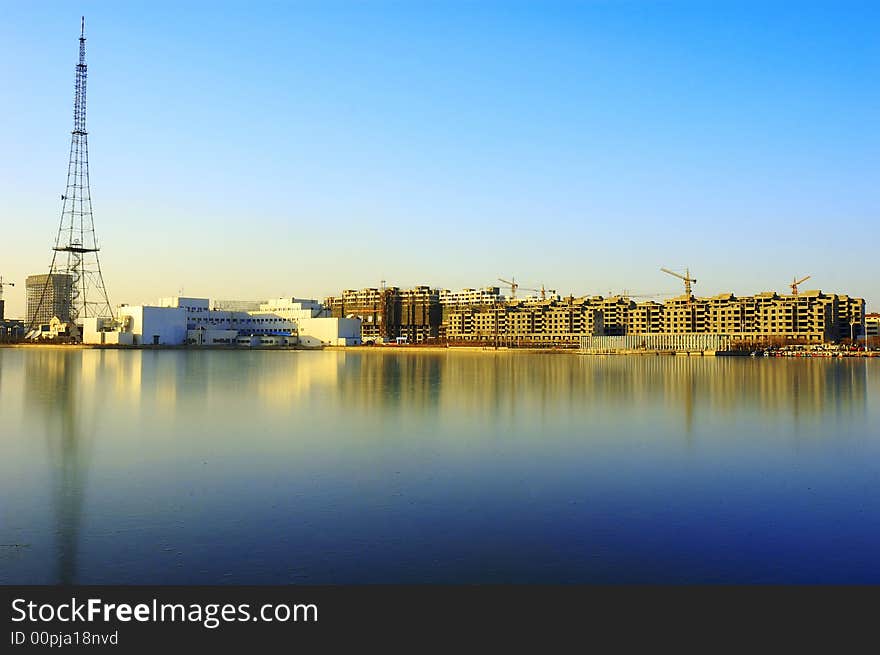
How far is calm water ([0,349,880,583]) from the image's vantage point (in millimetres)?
6207

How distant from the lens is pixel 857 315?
90.1 metres

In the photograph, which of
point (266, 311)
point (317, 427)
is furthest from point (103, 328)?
Answer: point (317, 427)

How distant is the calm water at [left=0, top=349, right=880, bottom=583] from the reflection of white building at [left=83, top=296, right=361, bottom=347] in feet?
212

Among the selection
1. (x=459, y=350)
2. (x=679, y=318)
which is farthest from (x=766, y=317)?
(x=459, y=350)

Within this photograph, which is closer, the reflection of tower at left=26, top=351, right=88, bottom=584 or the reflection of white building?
the reflection of tower at left=26, top=351, right=88, bottom=584

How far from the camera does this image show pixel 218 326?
302 ft

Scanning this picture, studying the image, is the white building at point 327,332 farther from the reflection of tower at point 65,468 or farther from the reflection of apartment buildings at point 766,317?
the reflection of tower at point 65,468

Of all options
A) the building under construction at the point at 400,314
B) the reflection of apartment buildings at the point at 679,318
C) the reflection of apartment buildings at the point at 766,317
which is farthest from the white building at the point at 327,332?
the reflection of apartment buildings at the point at 766,317

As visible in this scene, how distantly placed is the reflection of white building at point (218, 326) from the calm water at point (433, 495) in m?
64.7

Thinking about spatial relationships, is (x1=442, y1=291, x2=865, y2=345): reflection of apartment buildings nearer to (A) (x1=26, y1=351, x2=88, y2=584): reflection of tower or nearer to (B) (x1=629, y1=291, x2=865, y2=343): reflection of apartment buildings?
(B) (x1=629, y1=291, x2=865, y2=343): reflection of apartment buildings

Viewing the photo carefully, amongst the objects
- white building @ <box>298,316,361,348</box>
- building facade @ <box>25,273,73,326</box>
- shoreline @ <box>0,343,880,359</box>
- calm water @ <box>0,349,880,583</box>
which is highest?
building facade @ <box>25,273,73,326</box>

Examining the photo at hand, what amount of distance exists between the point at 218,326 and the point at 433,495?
87453 mm

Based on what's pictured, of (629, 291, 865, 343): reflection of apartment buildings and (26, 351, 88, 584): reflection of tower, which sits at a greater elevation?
(629, 291, 865, 343): reflection of apartment buildings

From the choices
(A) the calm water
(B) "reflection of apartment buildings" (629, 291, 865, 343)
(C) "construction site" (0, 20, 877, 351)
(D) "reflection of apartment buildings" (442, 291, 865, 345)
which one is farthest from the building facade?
(A) the calm water
